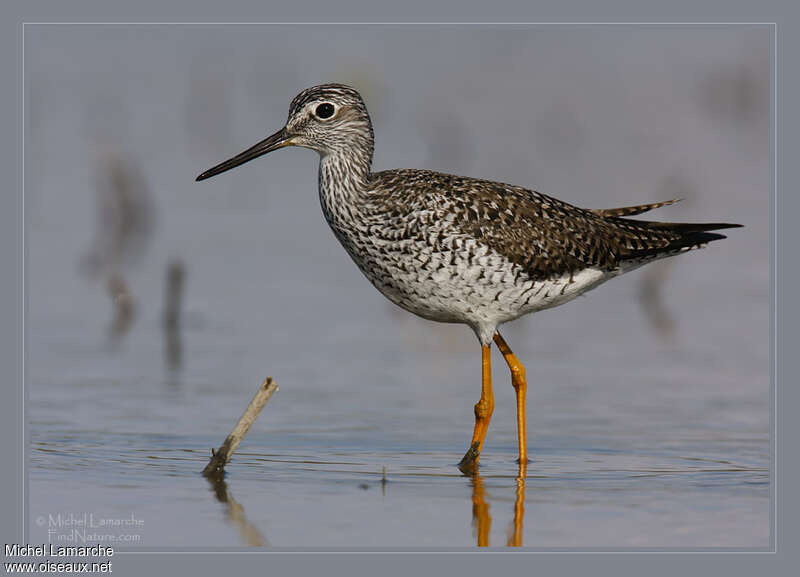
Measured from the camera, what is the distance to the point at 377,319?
16.1 m

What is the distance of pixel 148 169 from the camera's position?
2094 cm

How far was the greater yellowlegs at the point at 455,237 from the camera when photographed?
1122cm

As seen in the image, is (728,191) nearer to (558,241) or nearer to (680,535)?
(558,241)

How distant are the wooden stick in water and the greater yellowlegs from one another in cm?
153

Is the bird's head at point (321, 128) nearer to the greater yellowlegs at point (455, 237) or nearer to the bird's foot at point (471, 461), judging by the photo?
the greater yellowlegs at point (455, 237)

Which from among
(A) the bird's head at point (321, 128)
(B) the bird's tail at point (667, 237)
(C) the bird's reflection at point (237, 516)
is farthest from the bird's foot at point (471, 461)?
(A) the bird's head at point (321, 128)

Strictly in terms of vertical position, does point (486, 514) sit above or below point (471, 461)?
below

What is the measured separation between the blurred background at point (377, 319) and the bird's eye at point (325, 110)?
212 centimetres

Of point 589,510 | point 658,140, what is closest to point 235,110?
point 658,140

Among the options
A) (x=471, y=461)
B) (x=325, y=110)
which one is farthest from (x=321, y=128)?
(x=471, y=461)

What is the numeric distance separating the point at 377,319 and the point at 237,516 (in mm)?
6426

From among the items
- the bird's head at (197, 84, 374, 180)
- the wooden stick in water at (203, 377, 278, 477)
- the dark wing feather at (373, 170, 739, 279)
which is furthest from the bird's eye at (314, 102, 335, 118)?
the wooden stick in water at (203, 377, 278, 477)

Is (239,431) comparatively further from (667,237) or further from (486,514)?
(667,237)

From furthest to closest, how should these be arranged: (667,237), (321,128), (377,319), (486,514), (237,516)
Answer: (377,319)
(667,237)
(321,128)
(486,514)
(237,516)
